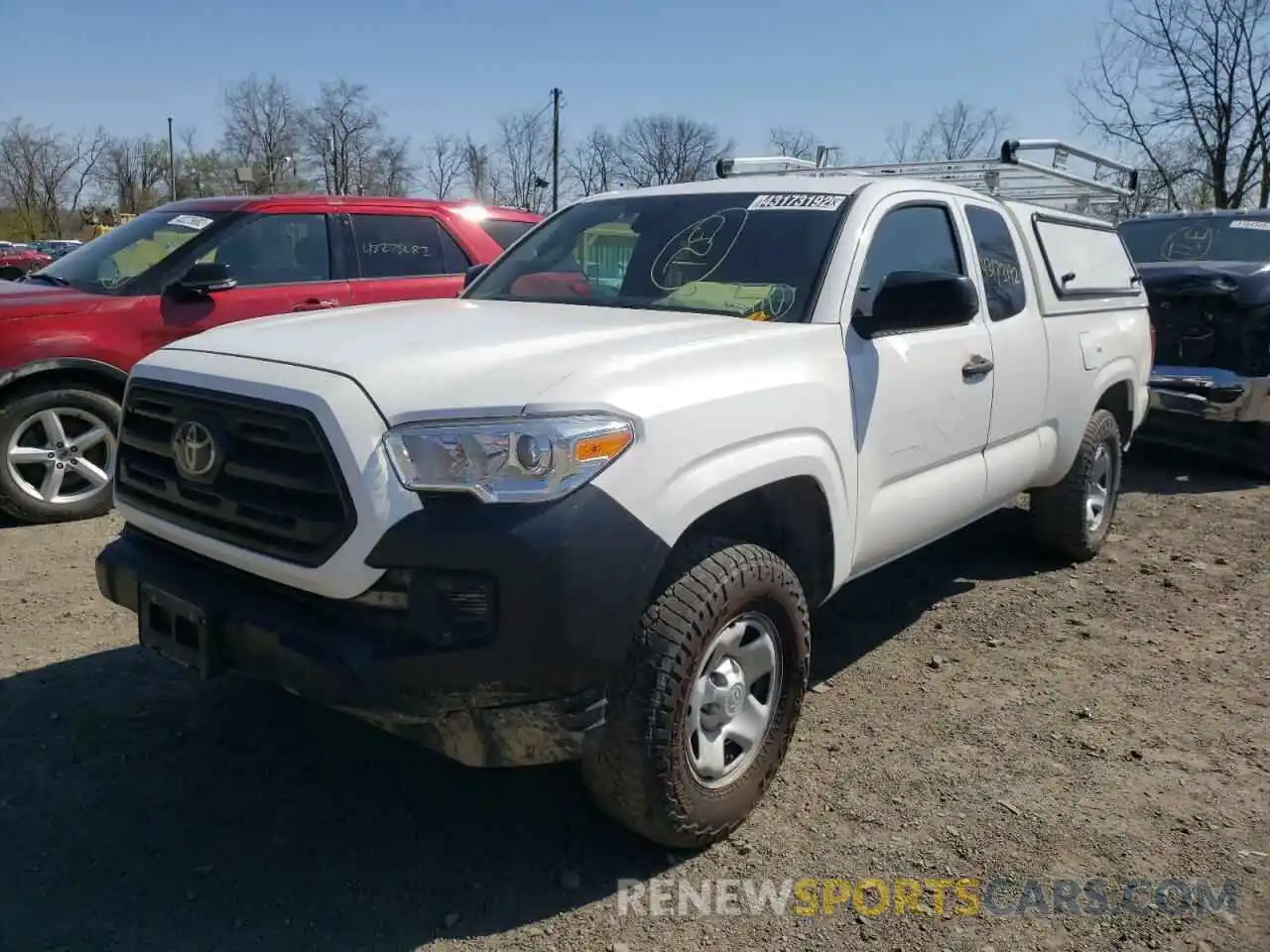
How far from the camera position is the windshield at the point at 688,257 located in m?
3.49

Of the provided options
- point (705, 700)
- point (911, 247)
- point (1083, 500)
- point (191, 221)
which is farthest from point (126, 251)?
point (1083, 500)

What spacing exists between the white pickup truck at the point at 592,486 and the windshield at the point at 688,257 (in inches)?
0.6

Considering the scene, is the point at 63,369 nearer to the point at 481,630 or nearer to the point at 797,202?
the point at 797,202

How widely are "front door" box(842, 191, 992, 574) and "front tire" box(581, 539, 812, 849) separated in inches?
23.9

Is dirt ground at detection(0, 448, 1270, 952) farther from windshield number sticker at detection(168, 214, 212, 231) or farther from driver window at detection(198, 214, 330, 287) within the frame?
windshield number sticker at detection(168, 214, 212, 231)

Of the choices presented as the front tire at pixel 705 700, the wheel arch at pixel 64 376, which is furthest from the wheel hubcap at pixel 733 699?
the wheel arch at pixel 64 376

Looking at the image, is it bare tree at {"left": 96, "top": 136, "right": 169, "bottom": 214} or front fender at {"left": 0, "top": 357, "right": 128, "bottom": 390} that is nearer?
front fender at {"left": 0, "top": 357, "right": 128, "bottom": 390}

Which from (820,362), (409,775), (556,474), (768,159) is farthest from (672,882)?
(768,159)

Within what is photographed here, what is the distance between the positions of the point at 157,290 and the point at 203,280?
12.8 inches

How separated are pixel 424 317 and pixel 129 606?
1.24 meters

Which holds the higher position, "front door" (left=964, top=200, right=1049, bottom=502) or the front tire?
"front door" (left=964, top=200, right=1049, bottom=502)

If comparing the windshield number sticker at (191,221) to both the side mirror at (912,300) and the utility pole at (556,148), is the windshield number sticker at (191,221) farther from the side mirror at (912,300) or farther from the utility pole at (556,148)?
the utility pole at (556,148)

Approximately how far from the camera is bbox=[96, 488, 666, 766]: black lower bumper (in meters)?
2.32

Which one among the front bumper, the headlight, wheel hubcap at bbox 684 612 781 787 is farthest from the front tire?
the front bumper
